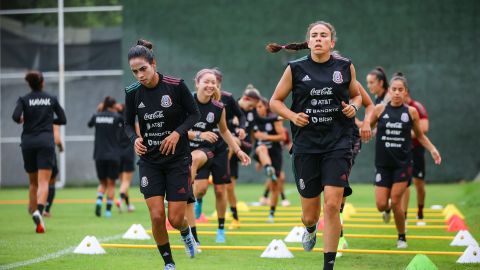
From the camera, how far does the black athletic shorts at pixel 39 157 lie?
12.5 m

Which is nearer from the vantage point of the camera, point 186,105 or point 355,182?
point 186,105

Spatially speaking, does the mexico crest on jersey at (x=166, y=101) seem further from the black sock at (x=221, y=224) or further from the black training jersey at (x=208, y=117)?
the black sock at (x=221, y=224)

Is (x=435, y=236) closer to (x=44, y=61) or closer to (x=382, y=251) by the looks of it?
(x=382, y=251)

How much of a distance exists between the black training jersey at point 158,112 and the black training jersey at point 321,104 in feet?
3.69

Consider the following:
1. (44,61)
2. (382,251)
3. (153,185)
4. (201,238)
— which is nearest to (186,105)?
(153,185)

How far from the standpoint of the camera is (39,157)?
12.5m

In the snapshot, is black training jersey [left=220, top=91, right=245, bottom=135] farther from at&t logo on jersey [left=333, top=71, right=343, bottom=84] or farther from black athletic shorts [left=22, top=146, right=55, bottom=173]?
at&t logo on jersey [left=333, top=71, right=343, bottom=84]

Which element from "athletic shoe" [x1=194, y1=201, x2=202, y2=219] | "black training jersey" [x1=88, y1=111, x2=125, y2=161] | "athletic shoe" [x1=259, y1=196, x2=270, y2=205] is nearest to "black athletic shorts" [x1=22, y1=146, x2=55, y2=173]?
"athletic shoe" [x1=194, y1=201, x2=202, y2=219]

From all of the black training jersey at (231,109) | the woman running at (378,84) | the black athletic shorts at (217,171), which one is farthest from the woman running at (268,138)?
the black athletic shorts at (217,171)

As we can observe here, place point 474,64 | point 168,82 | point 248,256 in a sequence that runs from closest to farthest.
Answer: point 168,82 < point 248,256 < point 474,64

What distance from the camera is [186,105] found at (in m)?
7.87

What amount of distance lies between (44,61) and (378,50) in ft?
36.2

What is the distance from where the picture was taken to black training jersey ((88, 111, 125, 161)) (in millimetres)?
16219

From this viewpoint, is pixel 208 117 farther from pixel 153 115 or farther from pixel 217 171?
pixel 153 115
